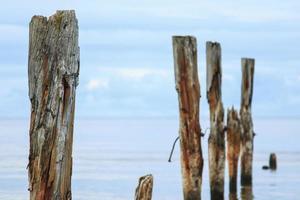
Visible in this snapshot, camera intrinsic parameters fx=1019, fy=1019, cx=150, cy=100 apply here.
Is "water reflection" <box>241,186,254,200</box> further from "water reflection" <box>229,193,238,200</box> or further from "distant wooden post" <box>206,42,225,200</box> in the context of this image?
"distant wooden post" <box>206,42,225,200</box>

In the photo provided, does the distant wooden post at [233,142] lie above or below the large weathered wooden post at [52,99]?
below

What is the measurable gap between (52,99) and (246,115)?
16059mm

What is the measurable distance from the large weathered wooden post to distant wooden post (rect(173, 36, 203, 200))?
8.03m

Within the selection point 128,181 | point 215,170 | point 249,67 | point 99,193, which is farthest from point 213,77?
point 128,181

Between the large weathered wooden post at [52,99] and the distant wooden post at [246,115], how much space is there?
51.6 feet

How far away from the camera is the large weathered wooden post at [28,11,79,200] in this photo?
396 inches

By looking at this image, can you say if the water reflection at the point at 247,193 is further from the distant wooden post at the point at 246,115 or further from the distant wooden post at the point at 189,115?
the distant wooden post at the point at 189,115

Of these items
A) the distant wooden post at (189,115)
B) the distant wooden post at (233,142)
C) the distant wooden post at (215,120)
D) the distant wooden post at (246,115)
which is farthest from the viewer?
the distant wooden post at (246,115)

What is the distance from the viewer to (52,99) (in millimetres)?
10109

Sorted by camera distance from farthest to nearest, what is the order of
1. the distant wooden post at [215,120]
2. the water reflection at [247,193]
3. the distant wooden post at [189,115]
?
1. the water reflection at [247,193]
2. the distant wooden post at [215,120]
3. the distant wooden post at [189,115]

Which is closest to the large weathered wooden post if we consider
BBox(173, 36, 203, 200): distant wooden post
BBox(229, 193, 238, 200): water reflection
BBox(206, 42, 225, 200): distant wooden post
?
BBox(173, 36, 203, 200): distant wooden post

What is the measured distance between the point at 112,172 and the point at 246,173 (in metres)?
15.4

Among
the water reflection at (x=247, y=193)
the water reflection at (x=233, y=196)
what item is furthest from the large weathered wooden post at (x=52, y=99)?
the water reflection at (x=247, y=193)

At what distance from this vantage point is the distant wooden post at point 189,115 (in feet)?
59.5
